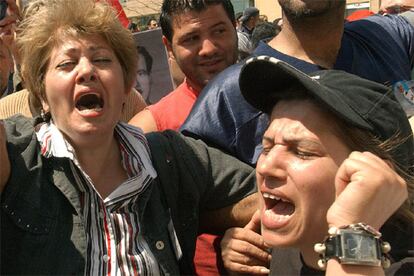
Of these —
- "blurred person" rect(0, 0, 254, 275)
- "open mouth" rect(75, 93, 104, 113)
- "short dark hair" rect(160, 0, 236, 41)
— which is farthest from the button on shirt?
"short dark hair" rect(160, 0, 236, 41)

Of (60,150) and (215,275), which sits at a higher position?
(60,150)

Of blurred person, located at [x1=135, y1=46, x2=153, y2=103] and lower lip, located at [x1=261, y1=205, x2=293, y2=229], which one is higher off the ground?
lower lip, located at [x1=261, y1=205, x2=293, y2=229]

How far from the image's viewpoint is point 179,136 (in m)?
2.21

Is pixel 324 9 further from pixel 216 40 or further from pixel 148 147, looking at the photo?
pixel 148 147

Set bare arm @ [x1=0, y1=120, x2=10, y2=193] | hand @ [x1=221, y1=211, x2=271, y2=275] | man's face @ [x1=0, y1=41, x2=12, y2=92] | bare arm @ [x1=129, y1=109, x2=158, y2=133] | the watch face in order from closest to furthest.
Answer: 1. the watch face
2. bare arm @ [x1=0, y1=120, x2=10, y2=193]
3. hand @ [x1=221, y1=211, x2=271, y2=275]
4. man's face @ [x1=0, y1=41, x2=12, y2=92]
5. bare arm @ [x1=129, y1=109, x2=158, y2=133]

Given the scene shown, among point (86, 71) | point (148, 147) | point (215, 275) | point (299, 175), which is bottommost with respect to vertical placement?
point (215, 275)

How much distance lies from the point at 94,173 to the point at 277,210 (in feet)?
2.36

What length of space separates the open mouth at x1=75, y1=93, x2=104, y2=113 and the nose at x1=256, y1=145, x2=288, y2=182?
68cm

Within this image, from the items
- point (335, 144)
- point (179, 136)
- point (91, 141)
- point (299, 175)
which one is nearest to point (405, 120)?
point (335, 144)

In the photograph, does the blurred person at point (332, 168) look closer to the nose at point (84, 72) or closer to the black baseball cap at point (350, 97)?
the black baseball cap at point (350, 97)

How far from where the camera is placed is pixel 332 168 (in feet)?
5.02

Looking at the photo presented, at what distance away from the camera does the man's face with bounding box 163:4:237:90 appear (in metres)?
2.88

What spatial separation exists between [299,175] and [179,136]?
77 centimetres

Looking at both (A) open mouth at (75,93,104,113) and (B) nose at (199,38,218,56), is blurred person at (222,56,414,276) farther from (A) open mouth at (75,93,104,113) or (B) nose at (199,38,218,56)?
(B) nose at (199,38,218,56)
